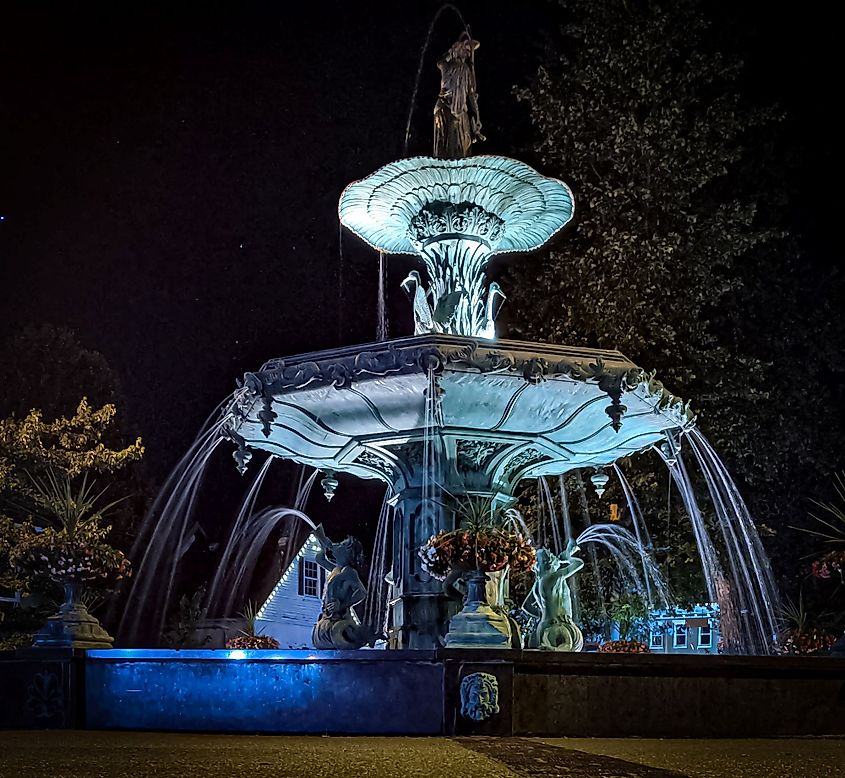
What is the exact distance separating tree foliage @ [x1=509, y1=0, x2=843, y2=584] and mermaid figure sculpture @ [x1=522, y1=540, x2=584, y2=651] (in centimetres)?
976

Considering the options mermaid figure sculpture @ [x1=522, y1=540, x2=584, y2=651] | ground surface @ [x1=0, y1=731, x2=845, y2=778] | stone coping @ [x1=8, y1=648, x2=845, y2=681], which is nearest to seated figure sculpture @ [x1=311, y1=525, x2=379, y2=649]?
mermaid figure sculpture @ [x1=522, y1=540, x2=584, y2=651]

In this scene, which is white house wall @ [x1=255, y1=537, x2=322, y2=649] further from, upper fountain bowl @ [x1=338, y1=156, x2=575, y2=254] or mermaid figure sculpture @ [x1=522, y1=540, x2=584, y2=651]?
mermaid figure sculpture @ [x1=522, y1=540, x2=584, y2=651]

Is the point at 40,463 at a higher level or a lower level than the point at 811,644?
higher

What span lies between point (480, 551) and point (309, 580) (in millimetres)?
32158

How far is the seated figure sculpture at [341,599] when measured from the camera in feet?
40.9

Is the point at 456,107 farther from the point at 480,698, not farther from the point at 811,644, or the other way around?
the point at 480,698

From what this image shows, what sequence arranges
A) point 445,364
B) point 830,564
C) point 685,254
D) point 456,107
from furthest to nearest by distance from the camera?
point 685,254 → point 456,107 → point 830,564 → point 445,364

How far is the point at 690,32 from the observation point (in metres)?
25.4

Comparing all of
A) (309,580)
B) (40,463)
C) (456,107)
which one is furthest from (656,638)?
(309,580)

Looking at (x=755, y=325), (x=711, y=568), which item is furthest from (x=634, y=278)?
(x=711, y=568)

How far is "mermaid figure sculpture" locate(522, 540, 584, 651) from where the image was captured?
12375 mm

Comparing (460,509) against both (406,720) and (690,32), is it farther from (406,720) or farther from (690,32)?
(690,32)

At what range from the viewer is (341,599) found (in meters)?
12.6

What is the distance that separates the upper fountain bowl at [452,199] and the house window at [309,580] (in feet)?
88.8
